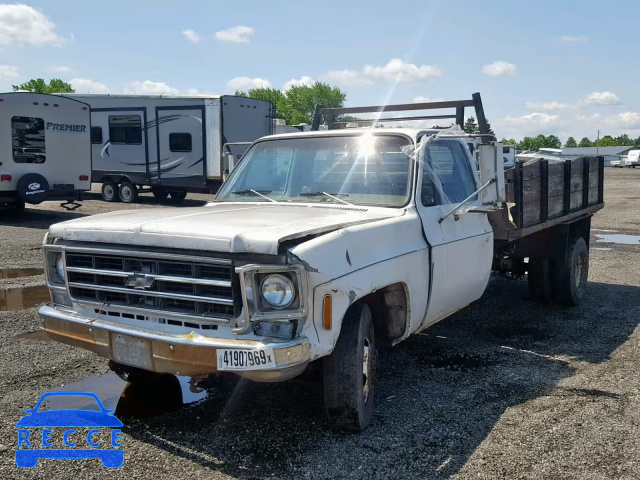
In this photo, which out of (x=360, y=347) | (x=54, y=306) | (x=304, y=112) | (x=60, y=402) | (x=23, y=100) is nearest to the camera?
(x=360, y=347)

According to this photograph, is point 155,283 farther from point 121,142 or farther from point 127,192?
point 127,192

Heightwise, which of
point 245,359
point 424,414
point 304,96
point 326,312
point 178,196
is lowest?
point 424,414

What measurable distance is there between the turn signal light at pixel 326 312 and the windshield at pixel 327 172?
136 centimetres


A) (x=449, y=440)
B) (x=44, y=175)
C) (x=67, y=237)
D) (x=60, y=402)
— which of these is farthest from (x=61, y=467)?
(x=44, y=175)

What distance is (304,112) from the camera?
99562 millimetres

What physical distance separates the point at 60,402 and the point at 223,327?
5.93 feet

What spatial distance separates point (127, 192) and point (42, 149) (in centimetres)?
513

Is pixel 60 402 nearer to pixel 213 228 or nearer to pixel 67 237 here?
pixel 67 237

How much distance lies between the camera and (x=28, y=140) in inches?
621

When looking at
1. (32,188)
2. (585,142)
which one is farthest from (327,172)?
(585,142)

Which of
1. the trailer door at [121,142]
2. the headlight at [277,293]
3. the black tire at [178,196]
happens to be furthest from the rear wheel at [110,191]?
the headlight at [277,293]

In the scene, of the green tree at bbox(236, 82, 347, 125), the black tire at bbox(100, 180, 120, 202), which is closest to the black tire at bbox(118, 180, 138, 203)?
the black tire at bbox(100, 180, 120, 202)

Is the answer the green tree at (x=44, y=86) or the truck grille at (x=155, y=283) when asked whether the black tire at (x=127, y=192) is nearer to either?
the truck grille at (x=155, y=283)

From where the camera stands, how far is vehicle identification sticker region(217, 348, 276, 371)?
11.2 feet
